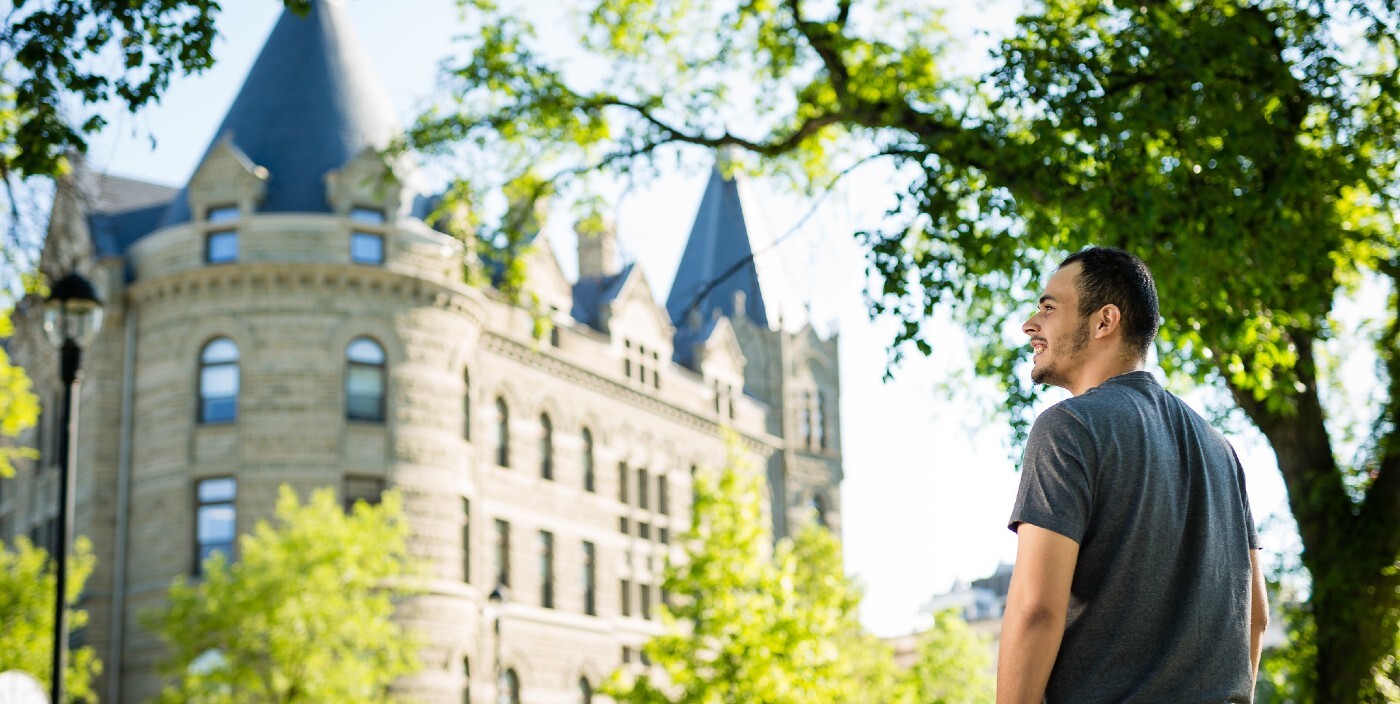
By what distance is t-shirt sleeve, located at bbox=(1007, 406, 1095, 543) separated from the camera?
3.10 m

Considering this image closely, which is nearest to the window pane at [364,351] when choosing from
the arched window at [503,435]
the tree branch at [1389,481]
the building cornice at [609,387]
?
the building cornice at [609,387]

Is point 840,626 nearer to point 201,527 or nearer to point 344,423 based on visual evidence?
point 344,423

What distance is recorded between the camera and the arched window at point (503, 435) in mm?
37812

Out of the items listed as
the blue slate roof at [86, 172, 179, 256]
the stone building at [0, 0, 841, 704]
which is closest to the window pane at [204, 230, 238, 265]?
the stone building at [0, 0, 841, 704]

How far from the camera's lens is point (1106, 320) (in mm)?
3408

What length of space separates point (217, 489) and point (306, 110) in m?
8.63

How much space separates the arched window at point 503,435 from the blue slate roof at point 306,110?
6644mm

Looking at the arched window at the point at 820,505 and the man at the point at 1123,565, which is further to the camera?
the arched window at the point at 820,505

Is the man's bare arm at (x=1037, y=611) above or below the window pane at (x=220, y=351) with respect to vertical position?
below

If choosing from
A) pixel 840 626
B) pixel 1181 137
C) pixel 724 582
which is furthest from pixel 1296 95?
pixel 840 626

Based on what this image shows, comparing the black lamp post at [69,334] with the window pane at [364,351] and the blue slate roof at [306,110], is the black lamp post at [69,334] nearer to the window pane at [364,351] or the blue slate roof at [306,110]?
the window pane at [364,351]

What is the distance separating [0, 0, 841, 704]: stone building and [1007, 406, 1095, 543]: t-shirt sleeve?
27736 mm

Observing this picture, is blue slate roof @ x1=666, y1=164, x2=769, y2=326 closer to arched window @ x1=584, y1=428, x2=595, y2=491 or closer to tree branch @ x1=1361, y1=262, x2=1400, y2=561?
arched window @ x1=584, y1=428, x2=595, y2=491

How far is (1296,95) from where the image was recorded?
1088cm
